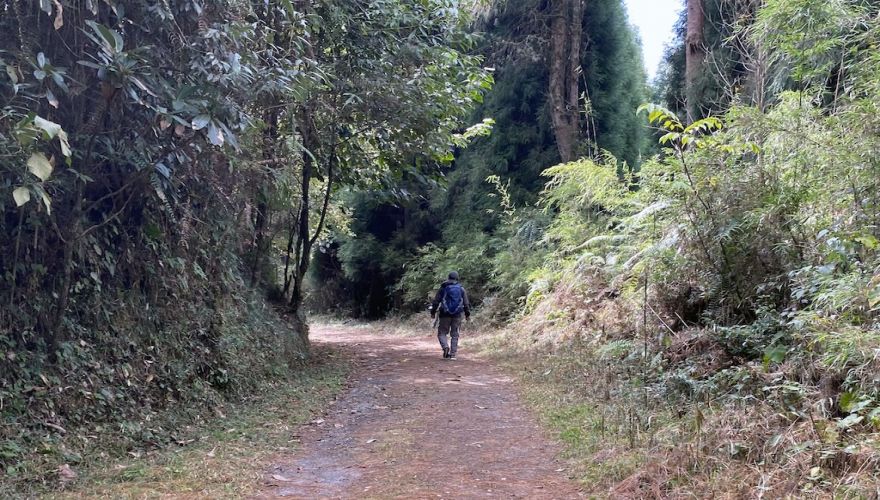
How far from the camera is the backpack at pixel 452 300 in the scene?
42.2 ft

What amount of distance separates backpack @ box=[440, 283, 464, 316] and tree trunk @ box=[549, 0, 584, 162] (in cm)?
720

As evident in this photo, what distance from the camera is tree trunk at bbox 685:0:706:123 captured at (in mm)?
12625

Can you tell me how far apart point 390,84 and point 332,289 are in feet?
63.7

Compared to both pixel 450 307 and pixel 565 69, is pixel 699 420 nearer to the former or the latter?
pixel 450 307

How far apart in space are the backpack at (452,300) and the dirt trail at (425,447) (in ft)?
7.90

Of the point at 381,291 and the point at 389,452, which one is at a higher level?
the point at 381,291

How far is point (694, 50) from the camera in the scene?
1295 cm

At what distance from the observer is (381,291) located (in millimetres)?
26234

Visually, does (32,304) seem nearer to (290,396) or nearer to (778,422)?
(290,396)

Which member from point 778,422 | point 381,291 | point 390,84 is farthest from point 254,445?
point 381,291

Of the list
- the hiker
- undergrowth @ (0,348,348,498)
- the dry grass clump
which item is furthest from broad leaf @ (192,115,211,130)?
the hiker

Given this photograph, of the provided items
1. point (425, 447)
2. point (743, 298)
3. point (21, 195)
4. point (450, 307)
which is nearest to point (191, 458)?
point (425, 447)

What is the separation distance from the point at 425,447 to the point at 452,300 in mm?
6657

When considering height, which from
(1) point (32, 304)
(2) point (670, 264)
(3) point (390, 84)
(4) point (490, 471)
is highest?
(3) point (390, 84)
